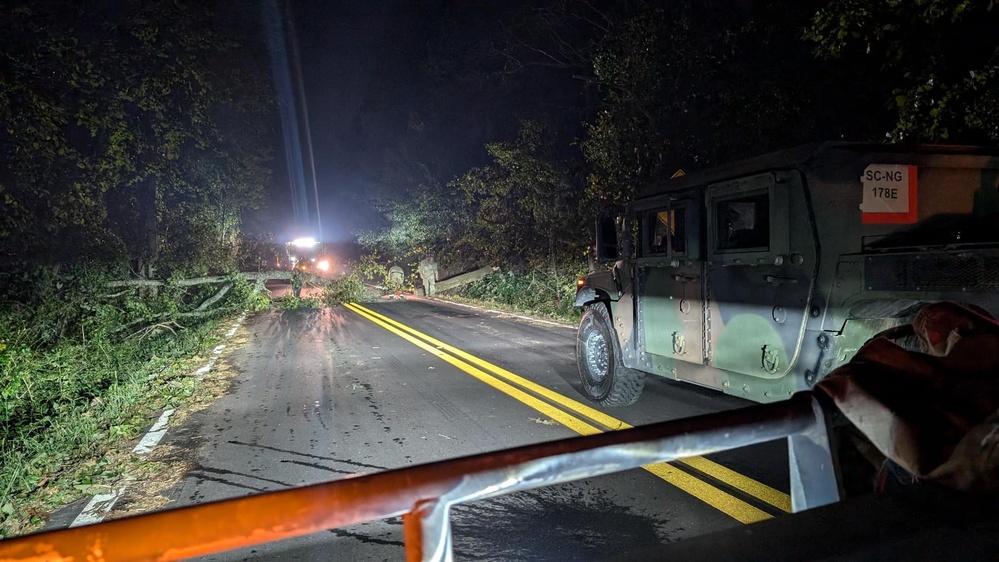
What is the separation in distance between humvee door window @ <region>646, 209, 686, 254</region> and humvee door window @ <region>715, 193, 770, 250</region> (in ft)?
1.37

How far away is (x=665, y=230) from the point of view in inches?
227

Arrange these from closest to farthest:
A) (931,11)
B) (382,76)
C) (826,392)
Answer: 1. (826,392)
2. (931,11)
3. (382,76)

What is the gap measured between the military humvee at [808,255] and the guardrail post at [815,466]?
2145 mm

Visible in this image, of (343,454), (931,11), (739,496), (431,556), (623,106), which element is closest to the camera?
(431,556)

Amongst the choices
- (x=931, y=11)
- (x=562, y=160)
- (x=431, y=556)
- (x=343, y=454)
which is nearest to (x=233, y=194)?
(x=562, y=160)

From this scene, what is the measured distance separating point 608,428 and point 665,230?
1.98 m

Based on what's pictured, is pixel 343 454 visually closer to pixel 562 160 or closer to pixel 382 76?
pixel 562 160

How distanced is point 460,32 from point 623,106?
11528 mm

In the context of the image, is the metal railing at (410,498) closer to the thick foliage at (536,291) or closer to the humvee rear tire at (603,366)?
the humvee rear tire at (603,366)

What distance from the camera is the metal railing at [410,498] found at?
1.14 m

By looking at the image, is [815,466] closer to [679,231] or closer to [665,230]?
[679,231]

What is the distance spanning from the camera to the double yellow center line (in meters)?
3.87

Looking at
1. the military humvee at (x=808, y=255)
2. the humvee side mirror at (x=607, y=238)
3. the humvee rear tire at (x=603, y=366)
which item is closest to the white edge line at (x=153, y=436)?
the humvee rear tire at (x=603, y=366)

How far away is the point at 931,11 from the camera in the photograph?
636cm
